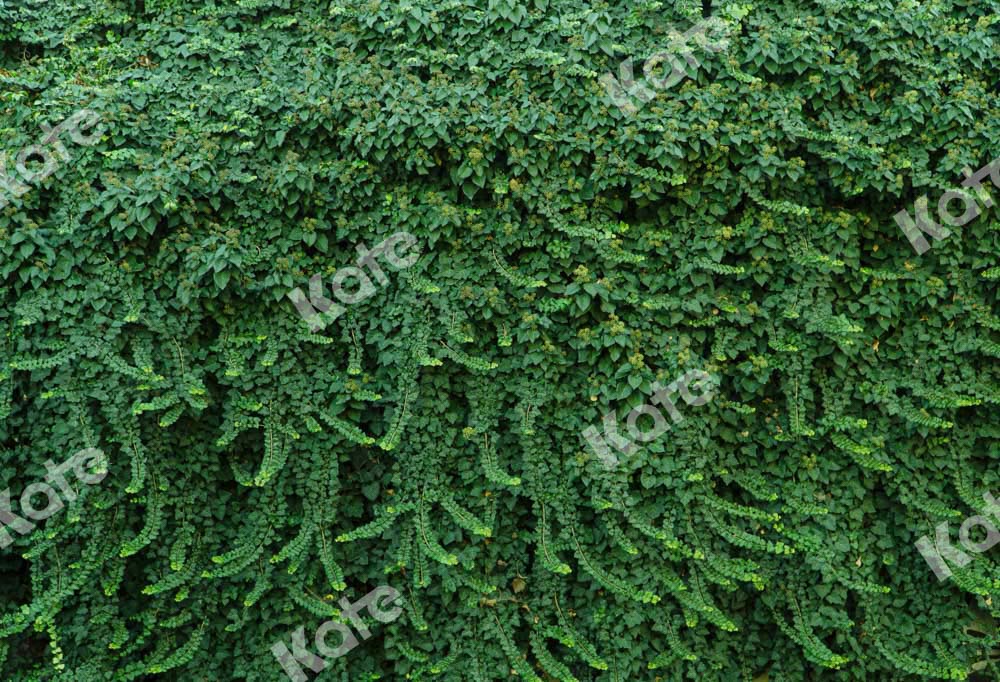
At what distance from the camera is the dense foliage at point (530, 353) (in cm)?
376

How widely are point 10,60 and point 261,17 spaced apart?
4.55 ft

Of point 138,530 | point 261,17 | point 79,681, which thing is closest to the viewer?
point 79,681

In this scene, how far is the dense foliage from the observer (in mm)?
3762

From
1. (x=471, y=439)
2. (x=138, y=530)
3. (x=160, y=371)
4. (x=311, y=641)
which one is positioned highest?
(x=160, y=371)

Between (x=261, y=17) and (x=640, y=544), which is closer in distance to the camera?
(x=640, y=544)

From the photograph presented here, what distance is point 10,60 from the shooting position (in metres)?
4.49

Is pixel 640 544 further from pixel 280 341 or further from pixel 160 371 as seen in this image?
pixel 160 371

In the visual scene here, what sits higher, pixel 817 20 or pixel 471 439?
pixel 817 20

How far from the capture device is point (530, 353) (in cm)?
384

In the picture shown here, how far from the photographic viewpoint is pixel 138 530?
393 cm

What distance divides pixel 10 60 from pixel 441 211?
2630 mm

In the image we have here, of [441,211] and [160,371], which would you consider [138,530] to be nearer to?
[160,371]

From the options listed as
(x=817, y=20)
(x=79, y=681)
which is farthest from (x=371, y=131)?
(x=79, y=681)

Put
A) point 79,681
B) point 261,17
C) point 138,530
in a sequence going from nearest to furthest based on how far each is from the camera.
Result: 1. point 79,681
2. point 138,530
3. point 261,17
